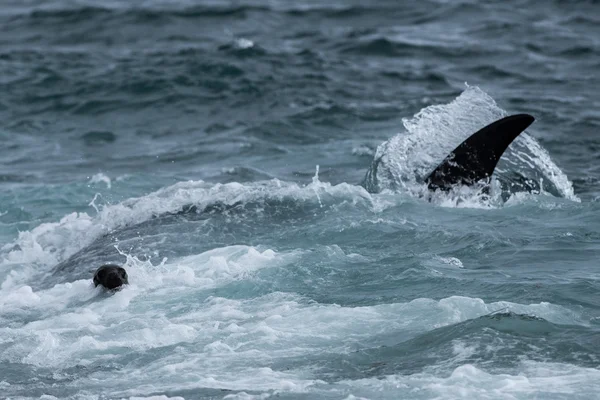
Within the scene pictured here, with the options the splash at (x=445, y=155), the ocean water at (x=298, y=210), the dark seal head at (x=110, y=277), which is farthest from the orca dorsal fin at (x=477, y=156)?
the dark seal head at (x=110, y=277)

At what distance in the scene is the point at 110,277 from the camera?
10398mm

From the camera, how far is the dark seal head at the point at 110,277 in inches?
410

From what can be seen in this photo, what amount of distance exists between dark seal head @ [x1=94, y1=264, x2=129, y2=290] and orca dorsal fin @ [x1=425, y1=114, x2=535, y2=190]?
4.33 m

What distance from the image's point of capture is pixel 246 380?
7.92 metres

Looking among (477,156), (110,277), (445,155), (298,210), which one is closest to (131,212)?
(298,210)

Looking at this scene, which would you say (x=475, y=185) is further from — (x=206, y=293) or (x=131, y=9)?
(x=131, y=9)

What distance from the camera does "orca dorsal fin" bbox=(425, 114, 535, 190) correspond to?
A: 12.7 m

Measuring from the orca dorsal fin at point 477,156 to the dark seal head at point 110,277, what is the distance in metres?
4.33

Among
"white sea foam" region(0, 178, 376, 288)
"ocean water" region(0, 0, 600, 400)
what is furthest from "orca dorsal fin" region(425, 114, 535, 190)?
"white sea foam" region(0, 178, 376, 288)

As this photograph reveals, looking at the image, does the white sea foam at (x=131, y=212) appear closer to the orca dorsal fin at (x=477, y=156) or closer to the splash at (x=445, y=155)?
the splash at (x=445, y=155)

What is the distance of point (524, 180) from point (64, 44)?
14724 mm

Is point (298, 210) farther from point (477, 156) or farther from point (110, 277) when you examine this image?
point (110, 277)

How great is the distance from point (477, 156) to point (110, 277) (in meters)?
4.87

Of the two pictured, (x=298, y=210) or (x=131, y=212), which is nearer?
(x=298, y=210)
